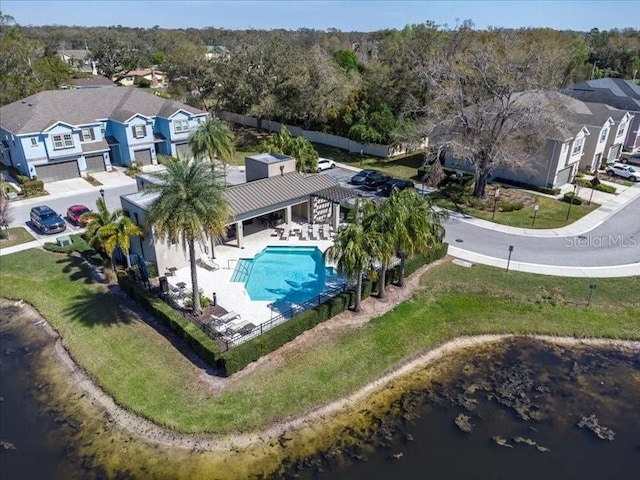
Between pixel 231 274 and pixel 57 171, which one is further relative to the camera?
pixel 57 171

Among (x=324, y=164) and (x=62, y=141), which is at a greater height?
(x=62, y=141)

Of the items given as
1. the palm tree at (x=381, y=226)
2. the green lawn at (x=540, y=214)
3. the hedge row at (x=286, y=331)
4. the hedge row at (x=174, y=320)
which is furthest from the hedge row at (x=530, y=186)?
the hedge row at (x=174, y=320)

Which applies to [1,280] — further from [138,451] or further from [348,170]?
[348,170]

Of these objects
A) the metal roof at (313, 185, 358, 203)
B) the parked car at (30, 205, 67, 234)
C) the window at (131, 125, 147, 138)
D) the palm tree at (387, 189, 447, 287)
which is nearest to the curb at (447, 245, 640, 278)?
the palm tree at (387, 189, 447, 287)

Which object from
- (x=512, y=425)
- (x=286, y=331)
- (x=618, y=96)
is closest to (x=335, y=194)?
(x=286, y=331)

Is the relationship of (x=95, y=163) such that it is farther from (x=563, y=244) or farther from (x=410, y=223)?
(x=563, y=244)

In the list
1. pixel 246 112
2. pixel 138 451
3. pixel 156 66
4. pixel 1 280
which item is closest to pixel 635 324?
pixel 138 451

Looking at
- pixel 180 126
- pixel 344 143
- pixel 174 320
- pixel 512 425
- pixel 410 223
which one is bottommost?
pixel 512 425
